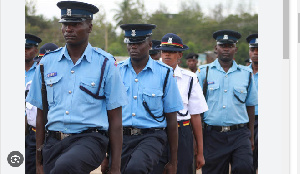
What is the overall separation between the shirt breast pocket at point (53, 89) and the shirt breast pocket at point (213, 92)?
11.4 ft

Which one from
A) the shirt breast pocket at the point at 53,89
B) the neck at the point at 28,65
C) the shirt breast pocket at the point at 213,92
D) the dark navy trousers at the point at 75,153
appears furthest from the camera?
the neck at the point at 28,65

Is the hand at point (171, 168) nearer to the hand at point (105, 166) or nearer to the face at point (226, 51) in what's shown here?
the hand at point (105, 166)

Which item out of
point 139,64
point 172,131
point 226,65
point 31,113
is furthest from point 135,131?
point 226,65

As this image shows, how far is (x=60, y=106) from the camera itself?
165 inches

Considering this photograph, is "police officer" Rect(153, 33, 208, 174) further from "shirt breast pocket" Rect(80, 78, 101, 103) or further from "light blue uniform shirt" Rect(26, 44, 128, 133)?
"shirt breast pocket" Rect(80, 78, 101, 103)

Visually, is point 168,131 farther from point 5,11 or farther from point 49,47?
point 49,47

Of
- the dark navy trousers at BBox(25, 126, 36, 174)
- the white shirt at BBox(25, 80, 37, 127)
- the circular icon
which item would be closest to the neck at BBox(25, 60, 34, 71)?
the white shirt at BBox(25, 80, 37, 127)

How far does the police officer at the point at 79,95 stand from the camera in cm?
414

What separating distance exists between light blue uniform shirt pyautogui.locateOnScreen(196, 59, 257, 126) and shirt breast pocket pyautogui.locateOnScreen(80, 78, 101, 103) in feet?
10.7

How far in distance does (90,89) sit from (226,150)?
3415mm

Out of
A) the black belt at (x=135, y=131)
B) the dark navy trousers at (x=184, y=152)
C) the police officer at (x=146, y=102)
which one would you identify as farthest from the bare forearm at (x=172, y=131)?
the dark navy trousers at (x=184, y=152)

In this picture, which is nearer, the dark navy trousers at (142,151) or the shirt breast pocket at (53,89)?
the shirt breast pocket at (53,89)

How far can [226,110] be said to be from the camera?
7051 mm
